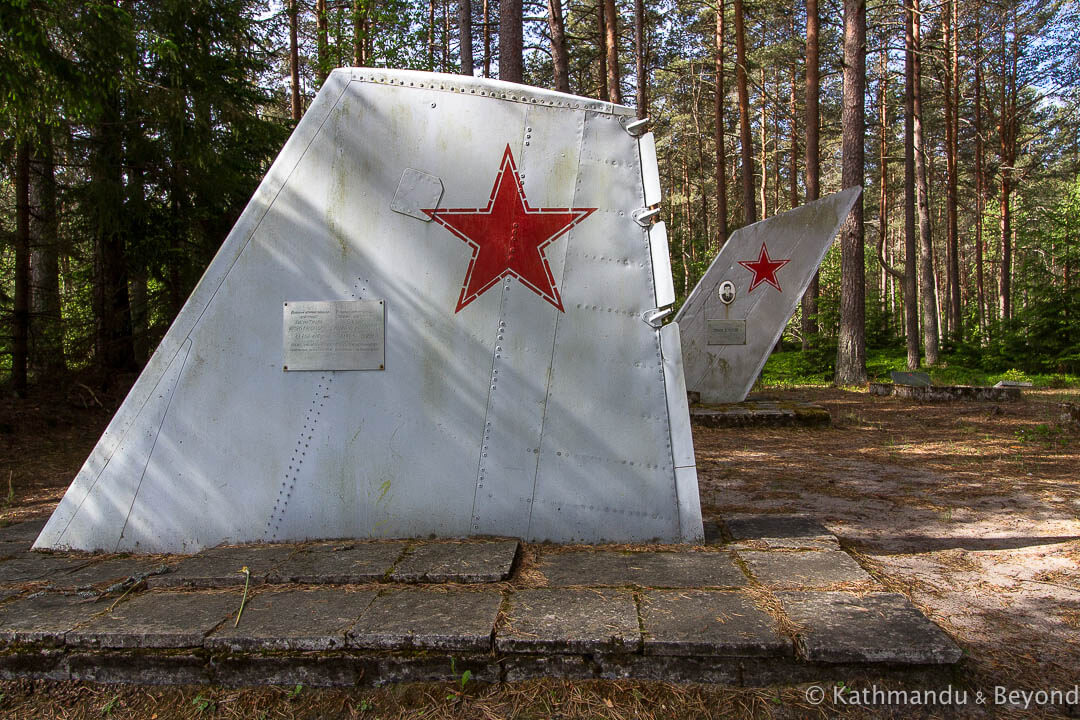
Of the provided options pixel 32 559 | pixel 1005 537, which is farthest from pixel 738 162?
pixel 32 559

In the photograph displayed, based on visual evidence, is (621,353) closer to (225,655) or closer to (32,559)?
(225,655)

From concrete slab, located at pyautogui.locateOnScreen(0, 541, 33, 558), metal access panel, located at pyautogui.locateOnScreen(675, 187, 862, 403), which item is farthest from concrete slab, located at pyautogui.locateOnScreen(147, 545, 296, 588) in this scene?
metal access panel, located at pyautogui.locateOnScreen(675, 187, 862, 403)

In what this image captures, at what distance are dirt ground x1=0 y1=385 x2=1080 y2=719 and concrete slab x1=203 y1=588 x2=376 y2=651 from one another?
0.51 feet

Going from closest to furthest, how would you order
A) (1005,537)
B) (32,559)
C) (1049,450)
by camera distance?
(32,559) < (1005,537) < (1049,450)

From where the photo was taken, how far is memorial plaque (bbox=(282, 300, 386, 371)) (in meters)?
3.14

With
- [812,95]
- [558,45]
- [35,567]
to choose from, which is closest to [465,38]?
[558,45]

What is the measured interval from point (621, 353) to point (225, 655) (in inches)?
79.2

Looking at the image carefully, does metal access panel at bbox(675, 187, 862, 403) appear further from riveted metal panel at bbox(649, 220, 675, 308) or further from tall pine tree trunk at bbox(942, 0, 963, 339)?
tall pine tree trunk at bbox(942, 0, 963, 339)

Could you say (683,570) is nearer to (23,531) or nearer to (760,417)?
(23,531)

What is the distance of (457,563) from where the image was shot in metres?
2.73

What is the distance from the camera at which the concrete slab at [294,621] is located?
2.17 meters

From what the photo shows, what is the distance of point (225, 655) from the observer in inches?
85.6

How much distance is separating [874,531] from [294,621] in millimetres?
3495

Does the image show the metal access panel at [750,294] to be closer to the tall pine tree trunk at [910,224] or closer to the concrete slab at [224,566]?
the concrete slab at [224,566]
